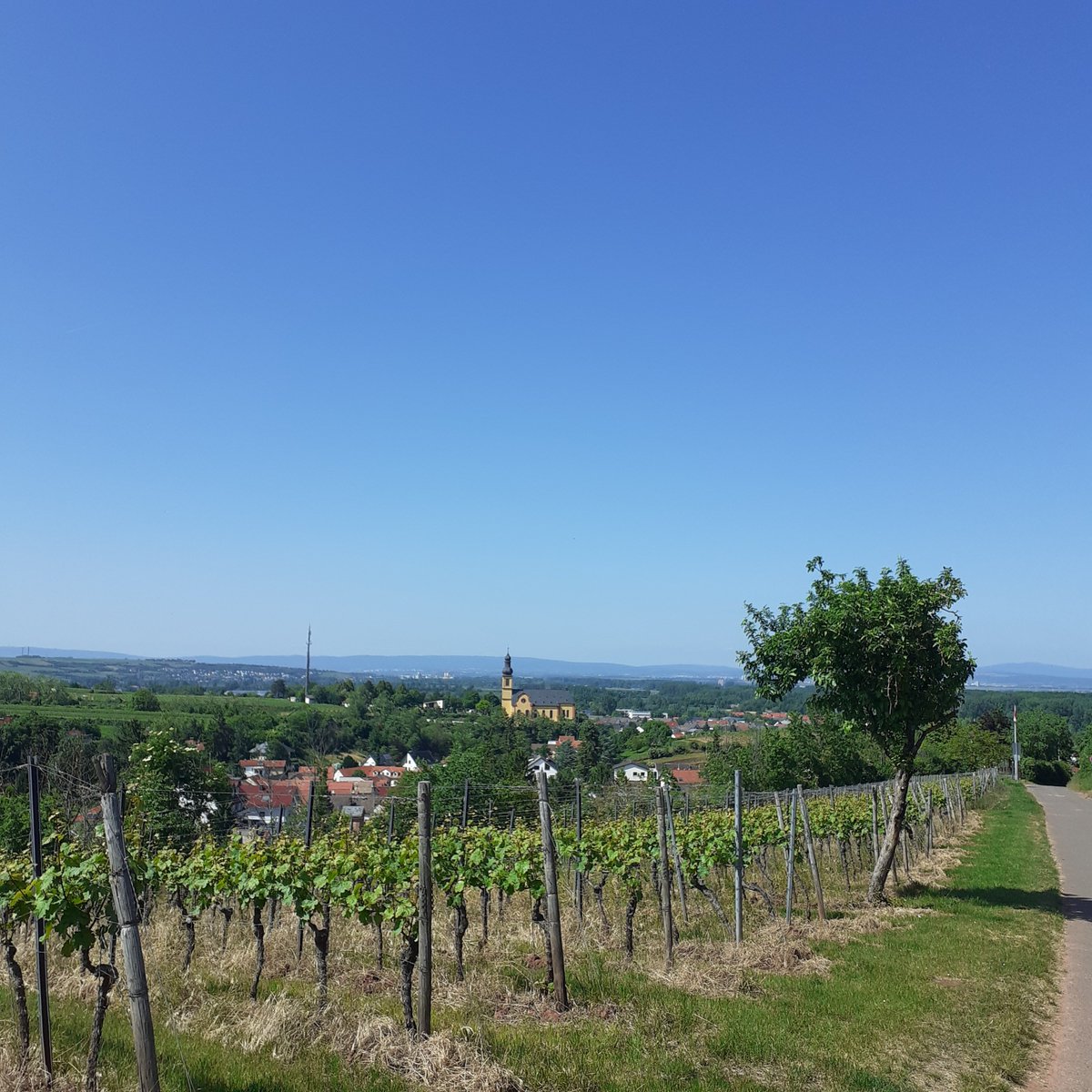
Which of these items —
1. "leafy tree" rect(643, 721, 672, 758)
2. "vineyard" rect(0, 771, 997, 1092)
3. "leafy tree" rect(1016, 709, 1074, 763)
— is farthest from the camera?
"leafy tree" rect(643, 721, 672, 758)

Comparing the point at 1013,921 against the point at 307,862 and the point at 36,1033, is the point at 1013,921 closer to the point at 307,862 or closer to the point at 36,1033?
the point at 307,862

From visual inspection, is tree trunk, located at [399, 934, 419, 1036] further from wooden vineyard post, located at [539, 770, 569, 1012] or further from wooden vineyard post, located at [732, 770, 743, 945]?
wooden vineyard post, located at [732, 770, 743, 945]

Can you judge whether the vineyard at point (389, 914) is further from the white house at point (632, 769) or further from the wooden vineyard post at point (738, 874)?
the white house at point (632, 769)

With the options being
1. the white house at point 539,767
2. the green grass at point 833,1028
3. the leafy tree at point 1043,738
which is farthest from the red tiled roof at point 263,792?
the leafy tree at point 1043,738

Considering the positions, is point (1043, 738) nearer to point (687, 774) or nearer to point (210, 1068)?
point (687, 774)

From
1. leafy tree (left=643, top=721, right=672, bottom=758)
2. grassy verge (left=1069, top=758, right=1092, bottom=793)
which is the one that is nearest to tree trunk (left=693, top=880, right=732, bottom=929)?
grassy verge (left=1069, top=758, right=1092, bottom=793)

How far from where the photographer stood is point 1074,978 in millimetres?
9961

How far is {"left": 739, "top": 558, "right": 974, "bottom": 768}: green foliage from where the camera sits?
44.7 ft

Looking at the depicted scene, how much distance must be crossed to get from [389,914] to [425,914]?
3.31 feet

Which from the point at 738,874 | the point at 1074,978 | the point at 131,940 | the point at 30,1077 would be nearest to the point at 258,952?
the point at 30,1077

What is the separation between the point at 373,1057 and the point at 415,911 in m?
1.23

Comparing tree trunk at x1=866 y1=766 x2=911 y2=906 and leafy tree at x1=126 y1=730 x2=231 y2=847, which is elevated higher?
tree trunk at x1=866 y1=766 x2=911 y2=906

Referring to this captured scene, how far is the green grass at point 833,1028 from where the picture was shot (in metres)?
6.34

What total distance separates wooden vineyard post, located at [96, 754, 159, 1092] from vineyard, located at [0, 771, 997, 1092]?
0.60 m
